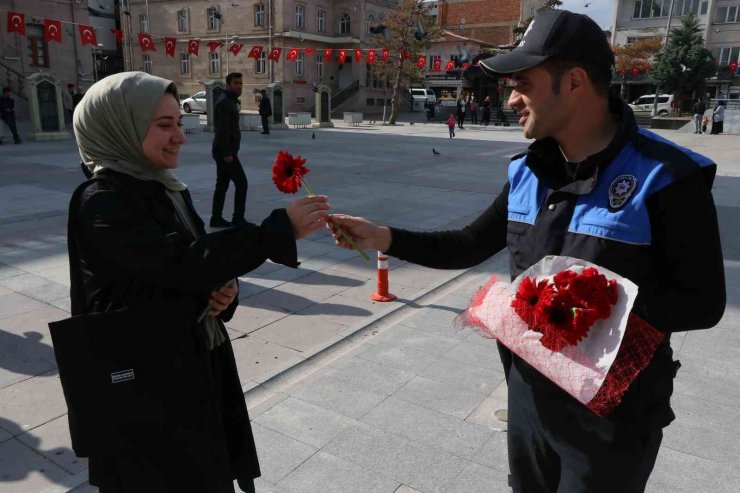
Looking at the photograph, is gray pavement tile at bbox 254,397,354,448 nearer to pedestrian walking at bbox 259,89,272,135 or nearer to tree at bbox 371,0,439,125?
pedestrian walking at bbox 259,89,272,135

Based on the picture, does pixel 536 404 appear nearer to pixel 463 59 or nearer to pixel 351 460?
pixel 351 460

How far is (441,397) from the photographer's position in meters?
3.86

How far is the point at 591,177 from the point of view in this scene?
65.4 inches

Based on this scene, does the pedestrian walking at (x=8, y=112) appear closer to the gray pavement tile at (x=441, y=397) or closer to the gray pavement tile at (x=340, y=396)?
the gray pavement tile at (x=340, y=396)

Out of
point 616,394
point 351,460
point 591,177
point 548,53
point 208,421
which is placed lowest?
point 351,460

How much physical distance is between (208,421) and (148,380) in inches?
12.1

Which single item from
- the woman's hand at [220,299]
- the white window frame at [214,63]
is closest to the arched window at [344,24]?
the white window frame at [214,63]

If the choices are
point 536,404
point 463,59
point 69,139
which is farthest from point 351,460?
point 463,59

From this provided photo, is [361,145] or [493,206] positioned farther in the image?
[361,145]

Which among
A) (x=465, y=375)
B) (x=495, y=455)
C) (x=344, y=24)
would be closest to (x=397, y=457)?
(x=495, y=455)

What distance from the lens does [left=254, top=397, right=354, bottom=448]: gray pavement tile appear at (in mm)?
3395

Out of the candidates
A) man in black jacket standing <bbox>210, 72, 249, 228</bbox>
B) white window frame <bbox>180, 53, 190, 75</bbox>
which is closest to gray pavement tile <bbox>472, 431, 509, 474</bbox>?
man in black jacket standing <bbox>210, 72, 249, 228</bbox>

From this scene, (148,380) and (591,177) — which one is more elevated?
(591,177)

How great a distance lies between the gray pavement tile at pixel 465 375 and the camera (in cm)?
402
